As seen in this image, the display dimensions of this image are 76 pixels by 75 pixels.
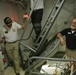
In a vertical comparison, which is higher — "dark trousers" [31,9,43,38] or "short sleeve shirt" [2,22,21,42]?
"dark trousers" [31,9,43,38]

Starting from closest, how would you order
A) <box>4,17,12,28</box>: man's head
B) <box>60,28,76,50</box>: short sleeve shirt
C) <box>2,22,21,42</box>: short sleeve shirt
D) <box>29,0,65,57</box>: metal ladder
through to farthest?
<box>60,28,76,50</box>: short sleeve shirt < <box>29,0,65,57</box>: metal ladder < <box>4,17,12,28</box>: man's head < <box>2,22,21,42</box>: short sleeve shirt

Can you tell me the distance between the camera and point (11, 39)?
5371 mm

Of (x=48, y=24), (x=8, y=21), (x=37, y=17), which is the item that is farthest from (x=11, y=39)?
(x=48, y=24)

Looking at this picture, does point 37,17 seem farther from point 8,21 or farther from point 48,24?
point 8,21

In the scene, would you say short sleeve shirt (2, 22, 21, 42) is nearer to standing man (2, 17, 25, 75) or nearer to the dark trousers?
standing man (2, 17, 25, 75)

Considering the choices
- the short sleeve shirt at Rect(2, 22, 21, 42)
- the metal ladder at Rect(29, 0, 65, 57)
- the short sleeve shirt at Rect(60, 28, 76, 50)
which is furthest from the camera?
the short sleeve shirt at Rect(2, 22, 21, 42)

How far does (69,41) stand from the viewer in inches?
152

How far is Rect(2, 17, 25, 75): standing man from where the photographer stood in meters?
5.32

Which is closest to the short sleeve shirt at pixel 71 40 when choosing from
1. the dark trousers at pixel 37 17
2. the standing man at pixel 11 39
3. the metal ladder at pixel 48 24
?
the metal ladder at pixel 48 24

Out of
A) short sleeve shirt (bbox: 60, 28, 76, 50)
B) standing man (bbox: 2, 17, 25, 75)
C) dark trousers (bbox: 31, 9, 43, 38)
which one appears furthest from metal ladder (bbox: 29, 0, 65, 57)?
short sleeve shirt (bbox: 60, 28, 76, 50)

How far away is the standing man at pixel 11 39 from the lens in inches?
209

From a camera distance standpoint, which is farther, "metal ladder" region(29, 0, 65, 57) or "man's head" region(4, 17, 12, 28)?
"man's head" region(4, 17, 12, 28)

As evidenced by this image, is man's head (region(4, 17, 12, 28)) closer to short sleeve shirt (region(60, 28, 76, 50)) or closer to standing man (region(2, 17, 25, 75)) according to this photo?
standing man (region(2, 17, 25, 75))

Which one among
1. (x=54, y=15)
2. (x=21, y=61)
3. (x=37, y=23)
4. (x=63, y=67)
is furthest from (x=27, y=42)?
(x=63, y=67)
